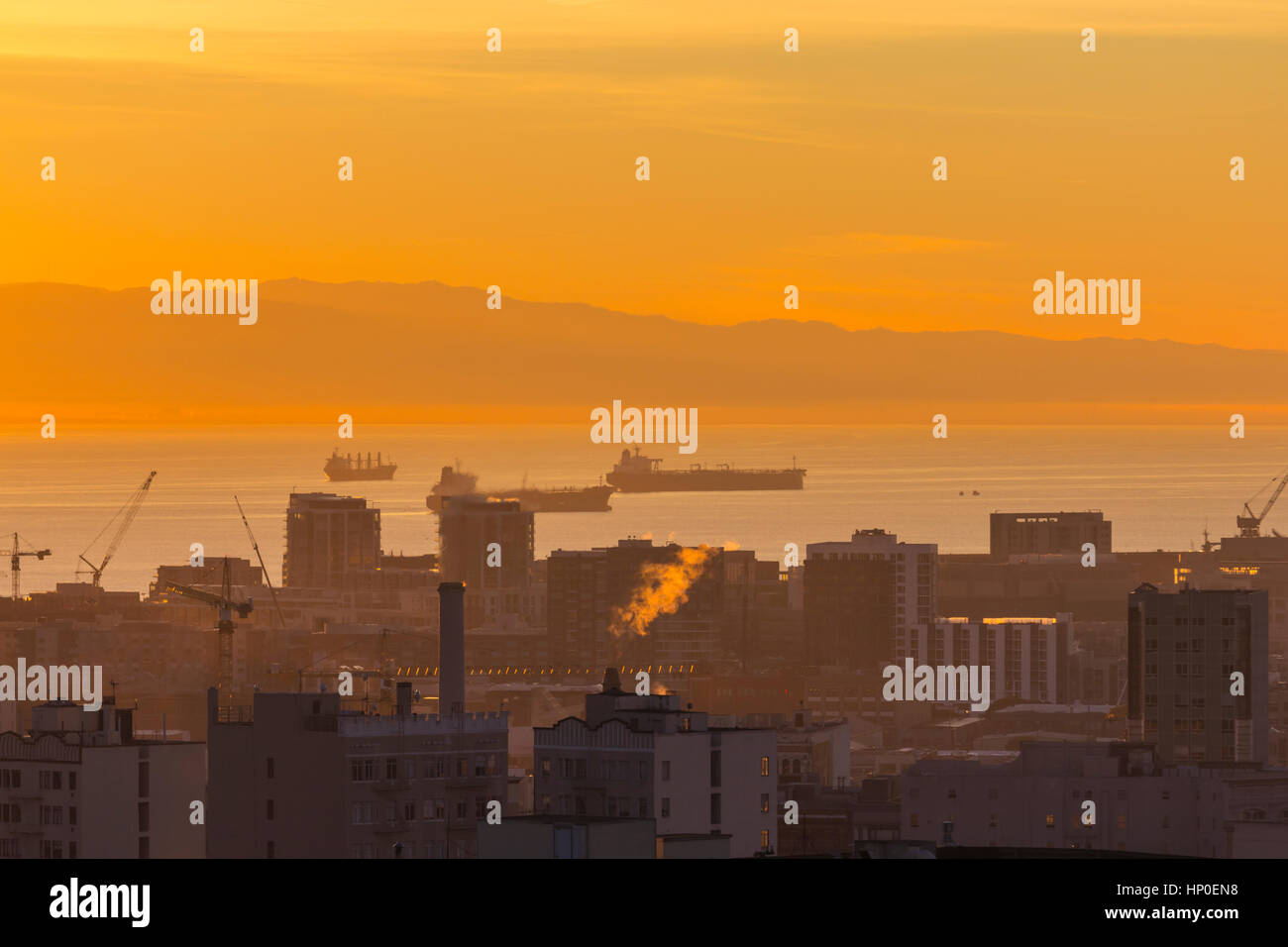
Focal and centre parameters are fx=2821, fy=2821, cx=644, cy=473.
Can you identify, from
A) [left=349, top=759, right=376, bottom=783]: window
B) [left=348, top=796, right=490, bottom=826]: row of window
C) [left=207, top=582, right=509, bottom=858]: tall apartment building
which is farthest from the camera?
[left=349, top=759, right=376, bottom=783]: window

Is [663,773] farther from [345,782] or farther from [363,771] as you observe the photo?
[345,782]

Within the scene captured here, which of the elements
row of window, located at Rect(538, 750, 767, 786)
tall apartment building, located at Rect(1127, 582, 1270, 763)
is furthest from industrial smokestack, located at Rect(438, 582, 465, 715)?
tall apartment building, located at Rect(1127, 582, 1270, 763)

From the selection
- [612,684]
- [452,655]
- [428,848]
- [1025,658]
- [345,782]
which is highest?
[1025,658]

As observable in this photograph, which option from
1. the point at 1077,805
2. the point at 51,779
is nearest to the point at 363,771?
the point at 51,779

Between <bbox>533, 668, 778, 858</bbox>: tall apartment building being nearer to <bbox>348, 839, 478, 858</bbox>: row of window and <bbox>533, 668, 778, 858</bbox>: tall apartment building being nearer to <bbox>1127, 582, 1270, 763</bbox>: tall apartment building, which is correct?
<bbox>348, 839, 478, 858</bbox>: row of window

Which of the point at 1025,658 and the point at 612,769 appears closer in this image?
the point at 612,769

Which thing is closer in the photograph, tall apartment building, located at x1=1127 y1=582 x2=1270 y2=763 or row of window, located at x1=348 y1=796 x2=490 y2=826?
row of window, located at x1=348 y1=796 x2=490 y2=826
